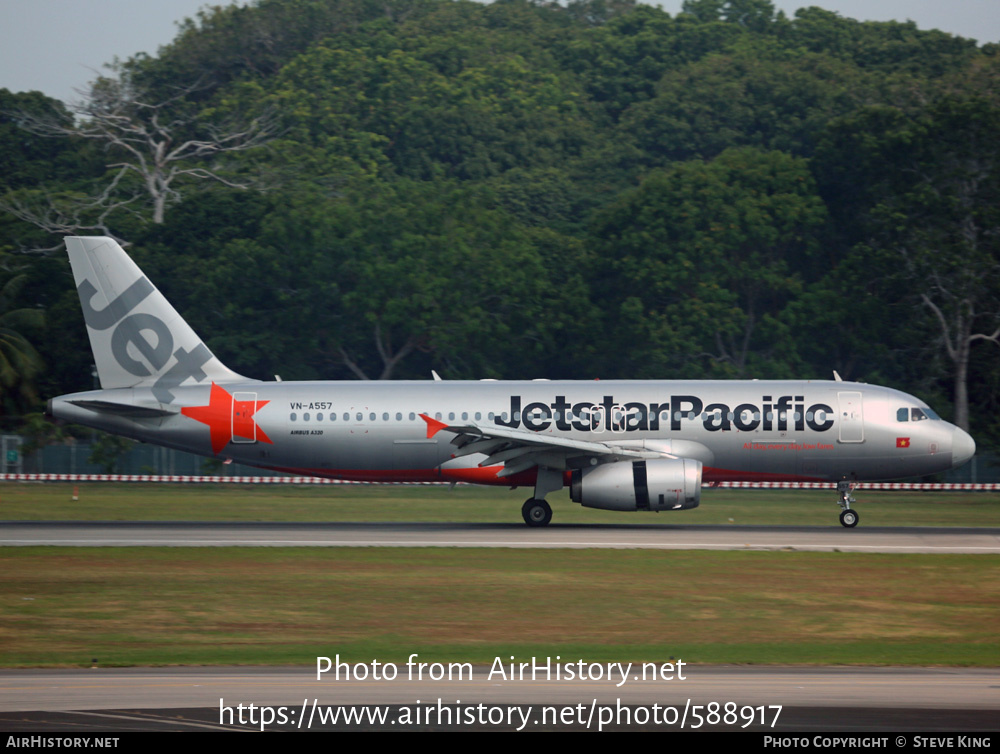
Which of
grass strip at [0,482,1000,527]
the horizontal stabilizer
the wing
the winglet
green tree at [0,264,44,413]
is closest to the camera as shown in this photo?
the wing

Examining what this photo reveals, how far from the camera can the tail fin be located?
1515 inches

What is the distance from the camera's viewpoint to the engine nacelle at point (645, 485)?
33.7 meters

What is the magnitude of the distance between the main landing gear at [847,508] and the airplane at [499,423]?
0.21ft

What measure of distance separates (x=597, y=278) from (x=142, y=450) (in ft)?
90.8

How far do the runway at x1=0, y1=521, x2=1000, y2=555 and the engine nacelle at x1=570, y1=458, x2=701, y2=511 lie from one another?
0.86m

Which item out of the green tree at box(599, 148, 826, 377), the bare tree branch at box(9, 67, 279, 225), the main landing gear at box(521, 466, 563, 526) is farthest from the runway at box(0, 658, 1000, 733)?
the bare tree branch at box(9, 67, 279, 225)

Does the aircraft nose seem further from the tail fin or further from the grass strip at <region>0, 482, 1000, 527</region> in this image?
the tail fin

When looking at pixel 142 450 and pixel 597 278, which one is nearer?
pixel 142 450

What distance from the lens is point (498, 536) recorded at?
1329 inches

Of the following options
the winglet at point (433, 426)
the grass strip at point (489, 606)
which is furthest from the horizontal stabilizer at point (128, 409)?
the winglet at point (433, 426)

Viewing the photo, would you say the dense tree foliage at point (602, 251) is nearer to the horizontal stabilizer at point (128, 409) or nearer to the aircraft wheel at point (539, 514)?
the horizontal stabilizer at point (128, 409)

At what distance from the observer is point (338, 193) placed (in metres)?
87.8
